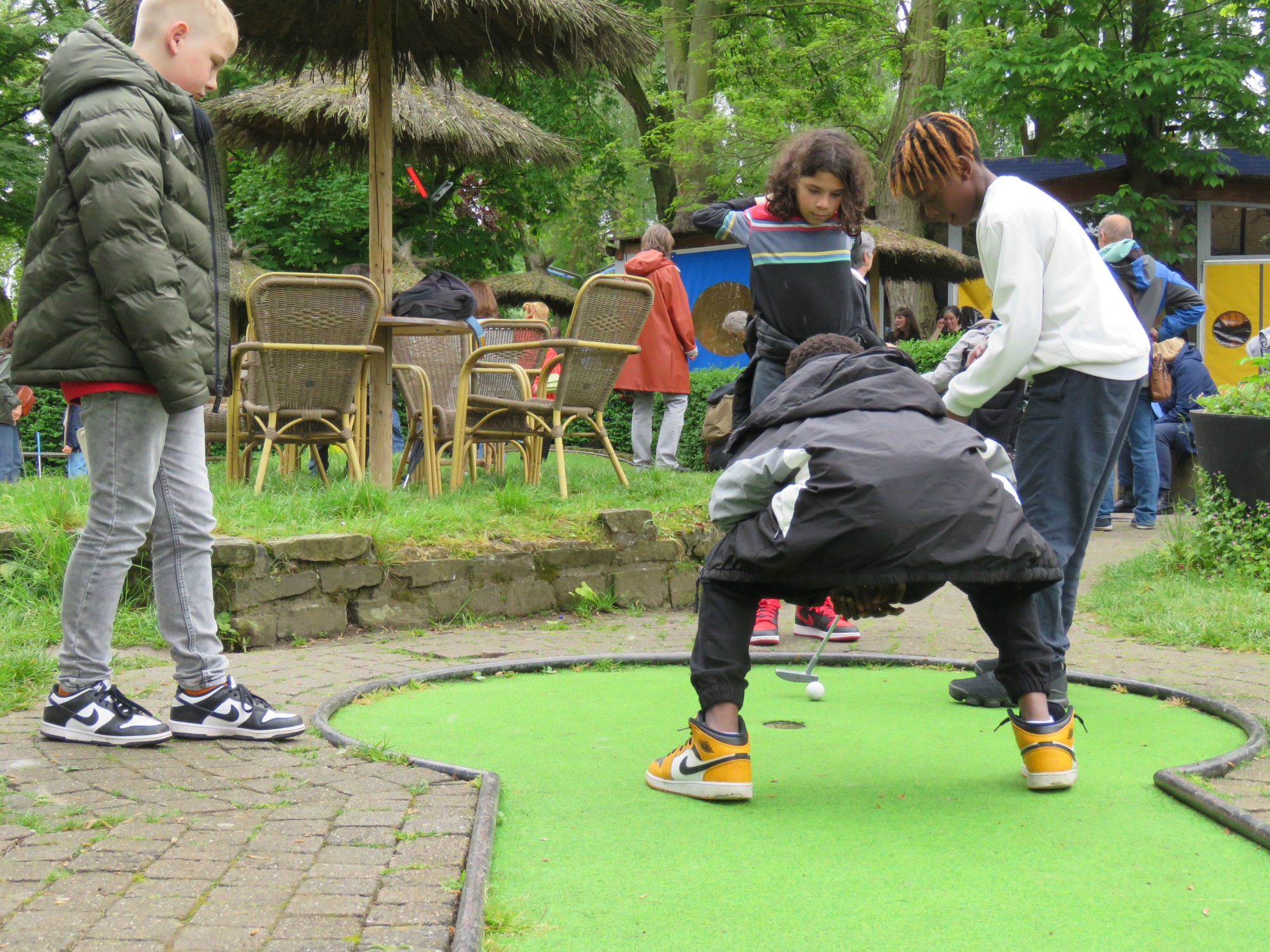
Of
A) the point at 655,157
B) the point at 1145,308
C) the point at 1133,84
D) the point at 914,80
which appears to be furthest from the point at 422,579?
the point at 655,157

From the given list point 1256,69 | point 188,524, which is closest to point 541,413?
point 188,524

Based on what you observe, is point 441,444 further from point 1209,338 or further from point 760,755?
point 1209,338

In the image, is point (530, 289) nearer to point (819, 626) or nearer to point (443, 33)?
point (443, 33)

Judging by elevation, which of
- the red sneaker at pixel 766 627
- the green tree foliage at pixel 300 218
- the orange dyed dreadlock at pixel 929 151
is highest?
the green tree foliage at pixel 300 218

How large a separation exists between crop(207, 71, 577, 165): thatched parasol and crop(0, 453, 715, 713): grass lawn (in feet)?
9.89

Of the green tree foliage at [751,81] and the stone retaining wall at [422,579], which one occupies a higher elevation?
the green tree foliage at [751,81]

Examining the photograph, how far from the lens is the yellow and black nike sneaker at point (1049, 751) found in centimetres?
290

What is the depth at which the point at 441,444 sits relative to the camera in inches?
331

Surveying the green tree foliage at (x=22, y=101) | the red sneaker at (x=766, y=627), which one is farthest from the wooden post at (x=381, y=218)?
the green tree foliage at (x=22, y=101)

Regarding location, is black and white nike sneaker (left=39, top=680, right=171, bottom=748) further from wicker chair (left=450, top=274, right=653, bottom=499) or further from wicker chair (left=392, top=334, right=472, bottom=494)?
wicker chair (left=392, top=334, right=472, bottom=494)

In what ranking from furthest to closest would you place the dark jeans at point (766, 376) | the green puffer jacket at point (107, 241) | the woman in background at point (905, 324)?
the woman in background at point (905, 324) → the dark jeans at point (766, 376) → the green puffer jacket at point (107, 241)

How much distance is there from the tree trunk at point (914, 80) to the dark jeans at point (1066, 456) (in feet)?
51.2

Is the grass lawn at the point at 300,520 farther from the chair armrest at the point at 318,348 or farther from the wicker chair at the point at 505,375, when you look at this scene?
the wicker chair at the point at 505,375

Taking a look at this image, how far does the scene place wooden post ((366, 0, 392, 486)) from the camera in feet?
22.4
